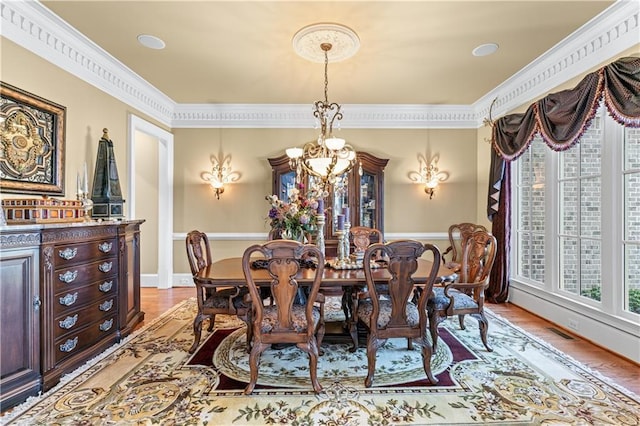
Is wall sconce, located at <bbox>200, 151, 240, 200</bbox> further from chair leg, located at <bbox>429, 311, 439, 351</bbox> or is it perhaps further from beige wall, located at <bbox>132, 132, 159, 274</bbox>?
chair leg, located at <bbox>429, 311, 439, 351</bbox>

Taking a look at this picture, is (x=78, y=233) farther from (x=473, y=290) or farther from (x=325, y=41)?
(x=473, y=290)

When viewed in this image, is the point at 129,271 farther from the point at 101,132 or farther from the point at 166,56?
the point at 166,56

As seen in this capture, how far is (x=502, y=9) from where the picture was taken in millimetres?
2514

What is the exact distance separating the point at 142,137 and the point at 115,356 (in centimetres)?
363

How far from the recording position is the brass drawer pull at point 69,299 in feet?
7.79

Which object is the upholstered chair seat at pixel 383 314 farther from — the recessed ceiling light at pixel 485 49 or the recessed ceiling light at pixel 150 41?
the recessed ceiling light at pixel 150 41

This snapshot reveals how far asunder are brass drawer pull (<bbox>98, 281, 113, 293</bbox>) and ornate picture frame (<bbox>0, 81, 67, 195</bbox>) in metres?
0.92

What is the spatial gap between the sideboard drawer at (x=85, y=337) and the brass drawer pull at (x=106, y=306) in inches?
3.1

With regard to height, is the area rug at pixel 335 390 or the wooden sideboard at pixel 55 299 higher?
the wooden sideboard at pixel 55 299

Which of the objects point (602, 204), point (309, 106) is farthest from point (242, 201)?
point (602, 204)

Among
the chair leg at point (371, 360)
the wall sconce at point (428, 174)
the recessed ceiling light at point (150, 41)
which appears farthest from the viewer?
the wall sconce at point (428, 174)

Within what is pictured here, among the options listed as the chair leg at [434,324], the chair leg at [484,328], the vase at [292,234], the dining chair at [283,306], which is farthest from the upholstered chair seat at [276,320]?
the chair leg at [484,328]

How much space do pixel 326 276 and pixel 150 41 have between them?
2747 millimetres

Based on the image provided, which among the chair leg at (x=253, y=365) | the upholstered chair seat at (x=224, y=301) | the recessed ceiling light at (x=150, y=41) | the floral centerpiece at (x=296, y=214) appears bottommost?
the chair leg at (x=253, y=365)
